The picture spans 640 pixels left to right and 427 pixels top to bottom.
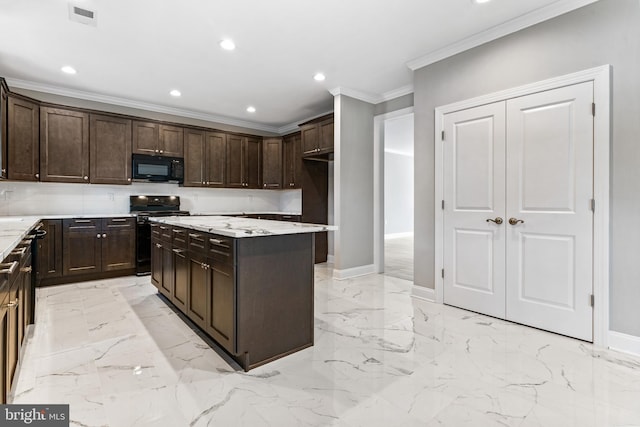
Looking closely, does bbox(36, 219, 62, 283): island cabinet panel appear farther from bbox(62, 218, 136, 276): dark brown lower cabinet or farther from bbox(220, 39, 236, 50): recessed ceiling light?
bbox(220, 39, 236, 50): recessed ceiling light

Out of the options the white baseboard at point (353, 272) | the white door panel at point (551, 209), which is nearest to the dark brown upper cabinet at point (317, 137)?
the white baseboard at point (353, 272)

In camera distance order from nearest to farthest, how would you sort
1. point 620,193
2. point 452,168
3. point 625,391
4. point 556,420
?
point 556,420 < point 625,391 < point 620,193 < point 452,168

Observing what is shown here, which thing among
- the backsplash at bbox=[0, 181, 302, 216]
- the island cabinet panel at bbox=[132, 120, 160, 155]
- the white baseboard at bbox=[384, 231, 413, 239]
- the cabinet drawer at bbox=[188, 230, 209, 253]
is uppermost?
the island cabinet panel at bbox=[132, 120, 160, 155]

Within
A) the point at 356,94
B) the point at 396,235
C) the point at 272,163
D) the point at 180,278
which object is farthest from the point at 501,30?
the point at 396,235

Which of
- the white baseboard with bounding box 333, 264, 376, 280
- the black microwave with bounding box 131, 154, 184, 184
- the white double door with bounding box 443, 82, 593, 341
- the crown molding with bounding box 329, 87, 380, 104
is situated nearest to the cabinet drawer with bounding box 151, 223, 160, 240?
the black microwave with bounding box 131, 154, 184, 184

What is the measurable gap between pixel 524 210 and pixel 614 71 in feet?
3.96

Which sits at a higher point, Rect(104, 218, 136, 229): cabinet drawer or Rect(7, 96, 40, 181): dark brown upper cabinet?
Rect(7, 96, 40, 181): dark brown upper cabinet

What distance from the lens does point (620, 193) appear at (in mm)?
2311

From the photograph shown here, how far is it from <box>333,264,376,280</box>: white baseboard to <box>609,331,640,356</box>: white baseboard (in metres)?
2.83

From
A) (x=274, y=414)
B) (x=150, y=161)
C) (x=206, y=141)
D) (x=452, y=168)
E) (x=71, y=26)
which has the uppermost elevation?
(x=71, y=26)

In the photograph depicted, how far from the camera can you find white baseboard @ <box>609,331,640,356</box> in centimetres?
225

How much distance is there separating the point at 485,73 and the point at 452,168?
0.96 m

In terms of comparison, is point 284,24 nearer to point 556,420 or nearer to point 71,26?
point 71,26

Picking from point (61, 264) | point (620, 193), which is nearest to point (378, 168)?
point (620, 193)
